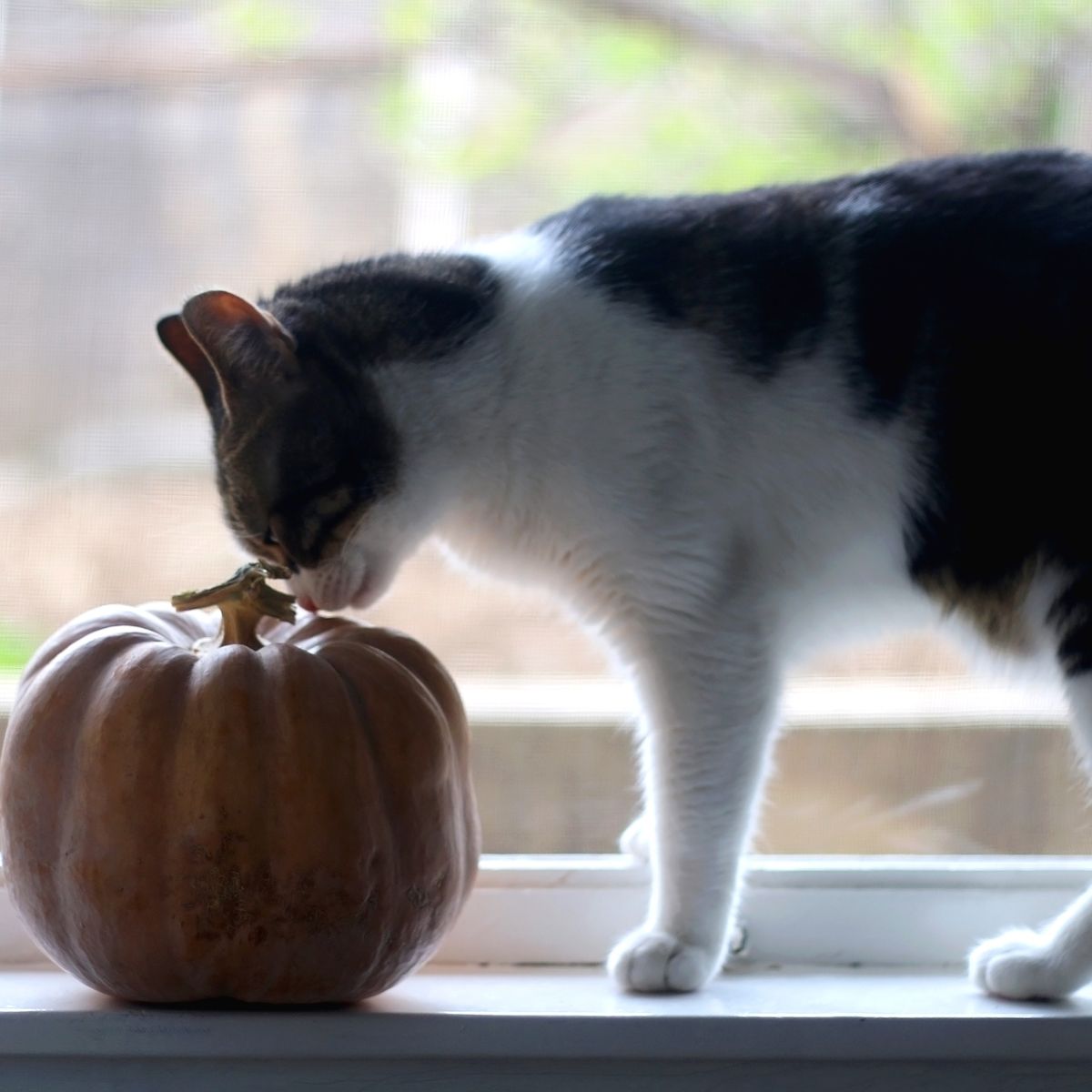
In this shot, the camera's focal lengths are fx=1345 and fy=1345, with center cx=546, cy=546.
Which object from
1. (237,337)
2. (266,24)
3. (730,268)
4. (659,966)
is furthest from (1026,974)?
(266,24)

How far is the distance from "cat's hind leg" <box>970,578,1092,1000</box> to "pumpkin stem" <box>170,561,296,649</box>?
2.60 ft

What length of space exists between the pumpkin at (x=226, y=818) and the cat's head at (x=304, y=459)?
19 cm

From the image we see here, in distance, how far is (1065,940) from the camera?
4.38 ft

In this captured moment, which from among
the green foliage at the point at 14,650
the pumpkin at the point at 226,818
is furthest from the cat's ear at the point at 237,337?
the green foliage at the point at 14,650

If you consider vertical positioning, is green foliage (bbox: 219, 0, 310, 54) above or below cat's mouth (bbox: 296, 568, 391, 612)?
above

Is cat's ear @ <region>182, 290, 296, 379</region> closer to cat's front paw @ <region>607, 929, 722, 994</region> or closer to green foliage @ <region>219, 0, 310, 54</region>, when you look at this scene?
green foliage @ <region>219, 0, 310, 54</region>

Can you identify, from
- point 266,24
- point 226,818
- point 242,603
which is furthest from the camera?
point 266,24

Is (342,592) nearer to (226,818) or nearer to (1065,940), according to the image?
(226,818)

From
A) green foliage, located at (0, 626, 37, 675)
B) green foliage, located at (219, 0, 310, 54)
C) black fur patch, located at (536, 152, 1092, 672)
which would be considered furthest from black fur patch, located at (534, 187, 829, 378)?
green foliage, located at (0, 626, 37, 675)

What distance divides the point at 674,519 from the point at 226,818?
54cm

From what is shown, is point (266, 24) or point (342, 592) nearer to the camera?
point (342, 592)

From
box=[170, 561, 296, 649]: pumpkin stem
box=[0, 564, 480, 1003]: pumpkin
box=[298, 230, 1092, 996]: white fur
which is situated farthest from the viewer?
box=[298, 230, 1092, 996]: white fur

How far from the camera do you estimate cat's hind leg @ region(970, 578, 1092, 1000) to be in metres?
1.32

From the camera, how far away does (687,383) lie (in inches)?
56.2
